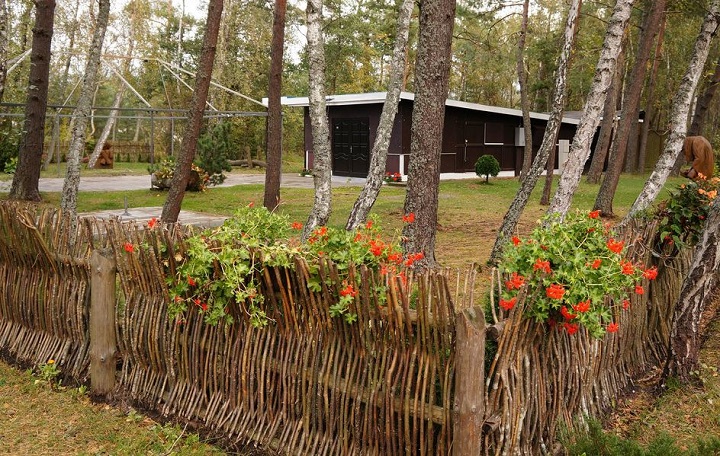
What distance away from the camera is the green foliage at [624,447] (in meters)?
3.37

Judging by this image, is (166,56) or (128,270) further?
(166,56)

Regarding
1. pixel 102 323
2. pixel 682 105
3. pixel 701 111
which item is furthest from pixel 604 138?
pixel 102 323

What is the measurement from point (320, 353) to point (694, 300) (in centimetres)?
285

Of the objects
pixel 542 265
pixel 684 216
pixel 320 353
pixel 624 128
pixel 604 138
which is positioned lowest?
pixel 320 353

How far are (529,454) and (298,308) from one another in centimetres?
150

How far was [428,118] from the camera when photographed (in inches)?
293

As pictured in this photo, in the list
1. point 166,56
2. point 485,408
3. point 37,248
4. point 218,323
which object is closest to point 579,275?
point 485,408

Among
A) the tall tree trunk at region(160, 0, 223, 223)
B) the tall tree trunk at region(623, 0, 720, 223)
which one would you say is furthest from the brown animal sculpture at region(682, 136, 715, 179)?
the tall tree trunk at region(160, 0, 223, 223)

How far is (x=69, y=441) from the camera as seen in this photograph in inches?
171

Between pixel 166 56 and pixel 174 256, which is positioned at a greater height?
pixel 166 56

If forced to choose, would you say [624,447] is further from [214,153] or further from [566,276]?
[214,153]

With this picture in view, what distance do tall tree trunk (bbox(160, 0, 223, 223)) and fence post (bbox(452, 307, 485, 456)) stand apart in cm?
750

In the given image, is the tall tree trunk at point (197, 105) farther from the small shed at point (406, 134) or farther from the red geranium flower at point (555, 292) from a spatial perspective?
the small shed at point (406, 134)

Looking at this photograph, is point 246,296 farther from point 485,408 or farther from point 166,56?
point 166,56
